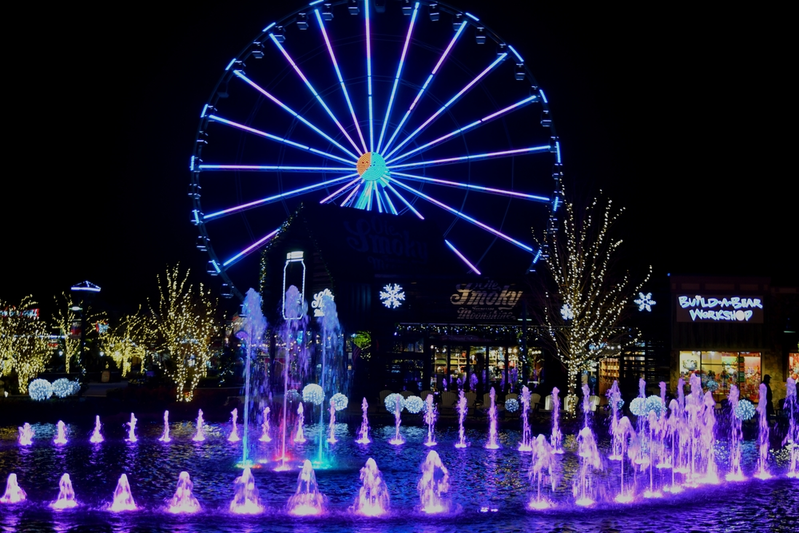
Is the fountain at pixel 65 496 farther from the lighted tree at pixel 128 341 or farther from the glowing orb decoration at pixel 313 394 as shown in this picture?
the lighted tree at pixel 128 341

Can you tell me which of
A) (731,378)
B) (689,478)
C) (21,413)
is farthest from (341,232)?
(689,478)

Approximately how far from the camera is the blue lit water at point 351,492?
9.56m

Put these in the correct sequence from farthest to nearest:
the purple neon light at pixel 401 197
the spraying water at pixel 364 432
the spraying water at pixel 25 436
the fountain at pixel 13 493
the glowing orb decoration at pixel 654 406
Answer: the purple neon light at pixel 401 197, the glowing orb decoration at pixel 654 406, the spraying water at pixel 364 432, the spraying water at pixel 25 436, the fountain at pixel 13 493

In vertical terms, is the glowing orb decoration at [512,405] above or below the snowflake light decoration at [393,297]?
below

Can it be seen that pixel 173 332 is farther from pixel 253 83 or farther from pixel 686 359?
pixel 686 359

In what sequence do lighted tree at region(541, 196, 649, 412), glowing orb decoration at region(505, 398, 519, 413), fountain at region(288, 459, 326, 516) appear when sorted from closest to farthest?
fountain at region(288, 459, 326, 516), glowing orb decoration at region(505, 398, 519, 413), lighted tree at region(541, 196, 649, 412)

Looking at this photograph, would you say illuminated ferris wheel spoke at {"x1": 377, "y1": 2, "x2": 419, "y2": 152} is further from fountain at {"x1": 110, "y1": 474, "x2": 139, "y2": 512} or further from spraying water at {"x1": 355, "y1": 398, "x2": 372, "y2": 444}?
fountain at {"x1": 110, "y1": 474, "x2": 139, "y2": 512}

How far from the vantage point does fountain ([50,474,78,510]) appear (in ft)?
33.9

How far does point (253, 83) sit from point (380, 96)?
14.4ft

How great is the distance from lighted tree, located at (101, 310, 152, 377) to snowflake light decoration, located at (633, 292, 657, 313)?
31345 millimetres

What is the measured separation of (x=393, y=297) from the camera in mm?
28531

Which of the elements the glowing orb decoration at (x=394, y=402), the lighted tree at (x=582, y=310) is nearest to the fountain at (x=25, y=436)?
the glowing orb decoration at (x=394, y=402)

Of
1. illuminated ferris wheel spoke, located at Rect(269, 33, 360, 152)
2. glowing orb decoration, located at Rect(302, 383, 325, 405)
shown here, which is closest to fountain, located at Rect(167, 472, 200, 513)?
glowing orb decoration, located at Rect(302, 383, 325, 405)

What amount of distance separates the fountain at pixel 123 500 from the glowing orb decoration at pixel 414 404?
11534mm
